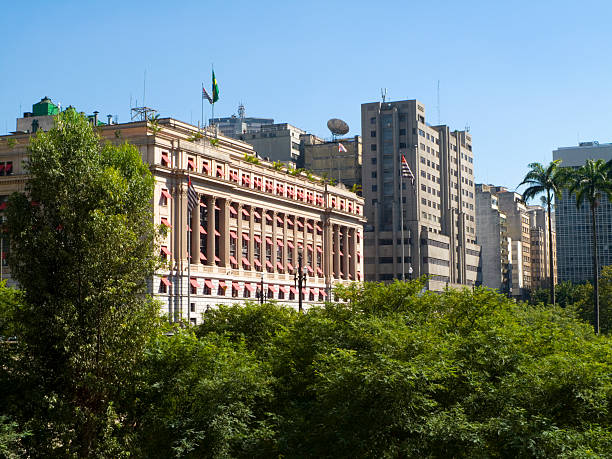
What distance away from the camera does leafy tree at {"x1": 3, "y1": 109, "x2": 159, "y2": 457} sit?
39.3 meters

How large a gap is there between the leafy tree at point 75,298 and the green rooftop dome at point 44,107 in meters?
102

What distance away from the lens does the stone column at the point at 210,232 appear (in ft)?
393

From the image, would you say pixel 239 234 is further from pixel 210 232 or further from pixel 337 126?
pixel 337 126

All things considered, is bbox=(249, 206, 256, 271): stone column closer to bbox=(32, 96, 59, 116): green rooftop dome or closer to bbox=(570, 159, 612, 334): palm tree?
bbox=(32, 96, 59, 116): green rooftop dome

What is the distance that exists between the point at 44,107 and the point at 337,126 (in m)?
73.2

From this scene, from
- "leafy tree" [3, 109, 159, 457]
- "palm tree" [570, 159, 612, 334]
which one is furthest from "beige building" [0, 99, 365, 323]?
"leafy tree" [3, 109, 159, 457]

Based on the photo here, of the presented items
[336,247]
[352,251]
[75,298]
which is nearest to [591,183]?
[336,247]

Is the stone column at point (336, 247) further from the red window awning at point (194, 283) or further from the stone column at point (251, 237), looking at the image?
the red window awning at point (194, 283)

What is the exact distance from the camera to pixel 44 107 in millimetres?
141625

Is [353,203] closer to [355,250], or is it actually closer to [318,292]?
[355,250]

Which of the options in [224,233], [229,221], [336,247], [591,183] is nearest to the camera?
[591,183]

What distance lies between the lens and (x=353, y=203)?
167 metres

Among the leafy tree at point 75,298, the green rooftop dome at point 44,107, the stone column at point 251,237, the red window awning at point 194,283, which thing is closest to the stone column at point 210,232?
the red window awning at point 194,283

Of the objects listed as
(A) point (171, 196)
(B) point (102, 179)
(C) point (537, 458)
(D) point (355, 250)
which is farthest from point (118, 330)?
(D) point (355, 250)
